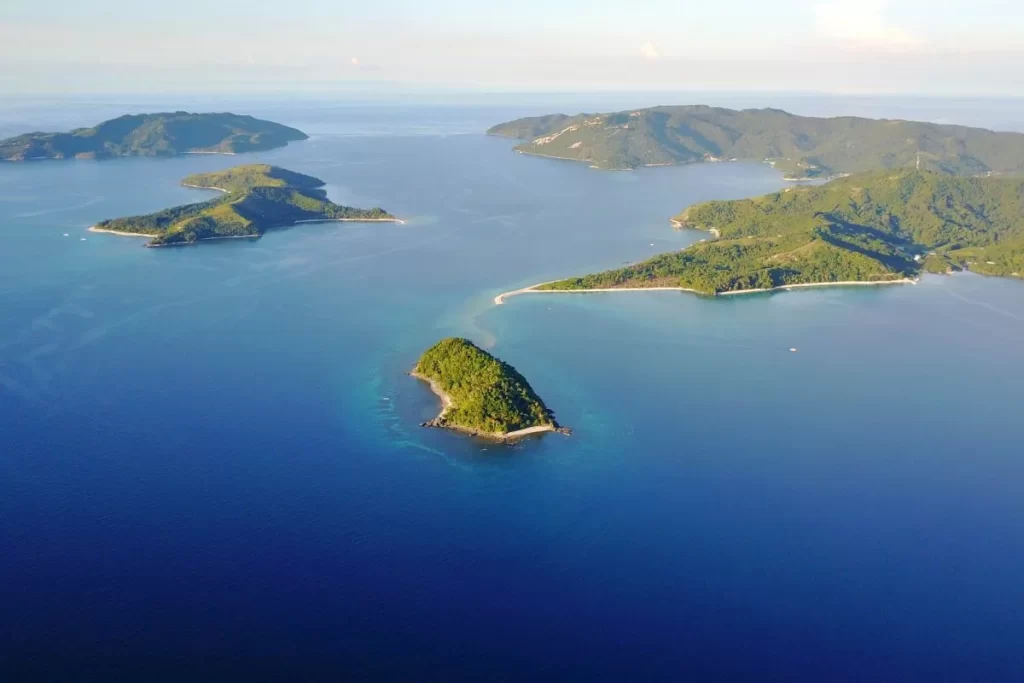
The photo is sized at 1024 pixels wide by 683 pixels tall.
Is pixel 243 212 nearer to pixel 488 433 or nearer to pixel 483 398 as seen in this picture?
pixel 483 398

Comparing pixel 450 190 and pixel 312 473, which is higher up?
pixel 450 190

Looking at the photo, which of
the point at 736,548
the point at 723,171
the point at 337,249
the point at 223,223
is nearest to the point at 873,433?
the point at 736,548

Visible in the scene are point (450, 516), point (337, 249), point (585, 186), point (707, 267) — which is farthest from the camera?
point (585, 186)

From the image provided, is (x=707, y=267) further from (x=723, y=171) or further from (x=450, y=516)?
(x=723, y=171)

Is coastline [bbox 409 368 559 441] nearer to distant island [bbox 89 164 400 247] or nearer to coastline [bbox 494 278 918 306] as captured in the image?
coastline [bbox 494 278 918 306]

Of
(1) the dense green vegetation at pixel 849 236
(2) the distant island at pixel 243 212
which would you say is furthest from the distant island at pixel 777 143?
(2) the distant island at pixel 243 212
